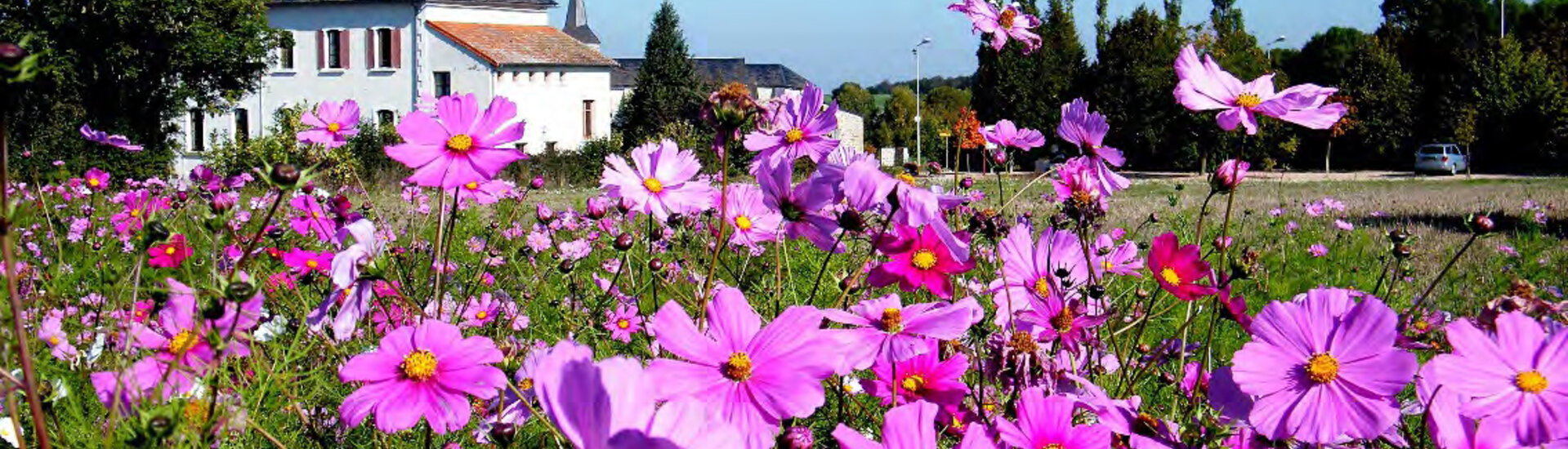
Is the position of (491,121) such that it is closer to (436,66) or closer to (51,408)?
(51,408)

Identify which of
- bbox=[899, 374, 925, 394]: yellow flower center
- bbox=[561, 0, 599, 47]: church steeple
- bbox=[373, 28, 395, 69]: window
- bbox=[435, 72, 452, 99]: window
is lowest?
bbox=[899, 374, 925, 394]: yellow flower center

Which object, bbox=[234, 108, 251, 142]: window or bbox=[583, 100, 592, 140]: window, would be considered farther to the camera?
bbox=[583, 100, 592, 140]: window

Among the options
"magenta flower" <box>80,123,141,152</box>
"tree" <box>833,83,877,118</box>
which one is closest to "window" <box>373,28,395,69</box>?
"magenta flower" <box>80,123,141,152</box>

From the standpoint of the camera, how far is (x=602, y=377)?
0.38 m

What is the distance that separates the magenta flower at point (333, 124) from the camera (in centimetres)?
124

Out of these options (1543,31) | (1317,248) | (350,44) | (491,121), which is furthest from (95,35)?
(1543,31)

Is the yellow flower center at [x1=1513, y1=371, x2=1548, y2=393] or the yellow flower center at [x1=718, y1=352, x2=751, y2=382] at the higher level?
the yellow flower center at [x1=718, y1=352, x2=751, y2=382]

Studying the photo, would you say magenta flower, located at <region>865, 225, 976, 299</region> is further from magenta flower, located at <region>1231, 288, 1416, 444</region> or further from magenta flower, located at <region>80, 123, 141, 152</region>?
magenta flower, located at <region>80, 123, 141, 152</region>

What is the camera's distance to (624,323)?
1.74 metres

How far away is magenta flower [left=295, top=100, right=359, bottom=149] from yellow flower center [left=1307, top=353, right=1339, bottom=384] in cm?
96

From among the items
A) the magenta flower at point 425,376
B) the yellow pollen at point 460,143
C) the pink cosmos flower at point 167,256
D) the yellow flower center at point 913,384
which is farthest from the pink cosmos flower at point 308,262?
the yellow flower center at point 913,384

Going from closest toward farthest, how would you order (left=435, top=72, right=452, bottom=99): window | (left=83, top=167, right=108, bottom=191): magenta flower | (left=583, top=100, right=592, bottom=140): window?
(left=83, top=167, right=108, bottom=191): magenta flower → (left=435, top=72, right=452, bottom=99): window → (left=583, top=100, right=592, bottom=140): window

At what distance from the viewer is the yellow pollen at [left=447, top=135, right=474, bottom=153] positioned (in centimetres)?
82

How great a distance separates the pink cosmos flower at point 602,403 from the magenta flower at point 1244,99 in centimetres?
55
